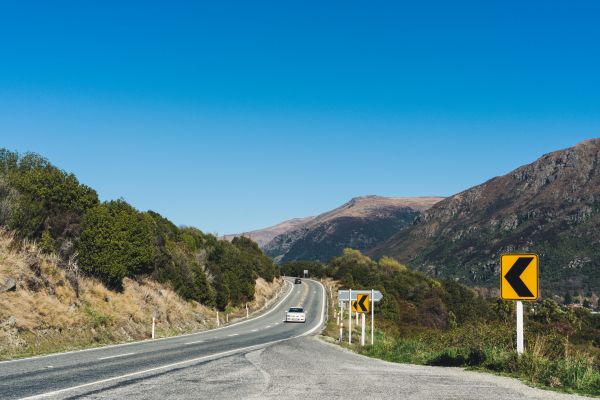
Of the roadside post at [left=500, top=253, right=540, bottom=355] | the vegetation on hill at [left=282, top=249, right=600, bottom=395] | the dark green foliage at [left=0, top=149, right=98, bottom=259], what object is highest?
the dark green foliage at [left=0, top=149, right=98, bottom=259]

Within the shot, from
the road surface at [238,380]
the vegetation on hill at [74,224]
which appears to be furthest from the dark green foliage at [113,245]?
the road surface at [238,380]

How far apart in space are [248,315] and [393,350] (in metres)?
33.7

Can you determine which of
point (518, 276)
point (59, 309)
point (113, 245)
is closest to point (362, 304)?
point (59, 309)

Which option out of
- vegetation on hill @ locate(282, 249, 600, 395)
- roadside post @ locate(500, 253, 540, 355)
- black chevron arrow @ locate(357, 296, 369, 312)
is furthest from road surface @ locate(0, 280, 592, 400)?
black chevron arrow @ locate(357, 296, 369, 312)

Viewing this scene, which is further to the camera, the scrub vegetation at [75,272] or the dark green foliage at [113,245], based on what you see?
the dark green foliage at [113,245]

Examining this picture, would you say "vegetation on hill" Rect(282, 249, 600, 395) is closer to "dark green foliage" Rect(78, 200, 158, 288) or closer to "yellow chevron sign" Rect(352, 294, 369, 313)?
"yellow chevron sign" Rect(352, 294, 369, 313)

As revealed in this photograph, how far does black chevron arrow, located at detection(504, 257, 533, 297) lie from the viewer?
1030cm

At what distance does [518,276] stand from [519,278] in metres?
0.05

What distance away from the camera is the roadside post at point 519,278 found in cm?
1021

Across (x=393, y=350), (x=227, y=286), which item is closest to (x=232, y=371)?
(x=393, y=350)

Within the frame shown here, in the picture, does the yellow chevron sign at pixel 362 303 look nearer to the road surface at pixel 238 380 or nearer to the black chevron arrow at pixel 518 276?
the road surface at pixel 238 380

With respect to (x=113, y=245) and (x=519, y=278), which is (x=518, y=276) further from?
(x=113, y=245)

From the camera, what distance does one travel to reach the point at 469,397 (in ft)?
25.4

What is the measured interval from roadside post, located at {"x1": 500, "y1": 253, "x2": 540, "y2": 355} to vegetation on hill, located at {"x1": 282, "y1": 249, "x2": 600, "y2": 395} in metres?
1.08
